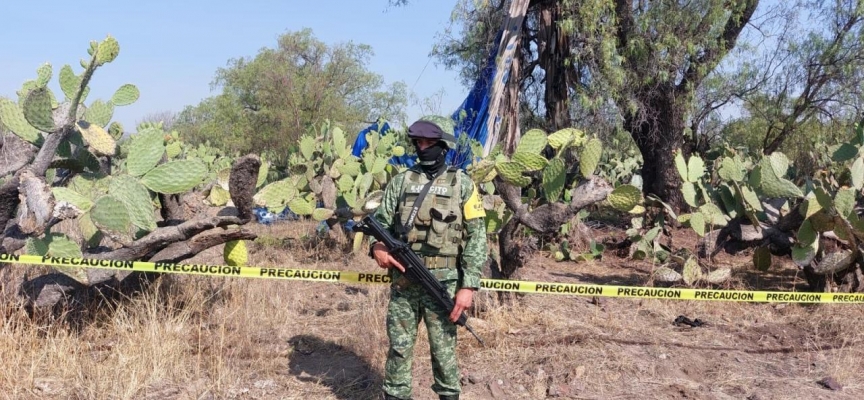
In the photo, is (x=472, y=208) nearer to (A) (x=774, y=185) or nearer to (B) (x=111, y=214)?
(B) (x=111, y=214)

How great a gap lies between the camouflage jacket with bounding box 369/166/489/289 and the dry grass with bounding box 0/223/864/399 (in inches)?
32.4

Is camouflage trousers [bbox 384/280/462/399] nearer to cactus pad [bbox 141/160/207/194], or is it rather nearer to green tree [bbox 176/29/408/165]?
cactus pad [bbox 141/160/207/194]

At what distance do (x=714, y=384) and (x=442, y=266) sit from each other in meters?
1.79

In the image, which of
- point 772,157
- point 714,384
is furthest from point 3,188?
point 772,157

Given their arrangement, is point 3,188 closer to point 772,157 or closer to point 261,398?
point 261,398

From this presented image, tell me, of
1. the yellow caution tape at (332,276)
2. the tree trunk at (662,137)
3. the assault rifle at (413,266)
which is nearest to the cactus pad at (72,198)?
the yellow caution tape at (332,276)

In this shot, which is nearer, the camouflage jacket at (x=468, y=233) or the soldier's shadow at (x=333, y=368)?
the camouflage jacket at (x=468, y=233)

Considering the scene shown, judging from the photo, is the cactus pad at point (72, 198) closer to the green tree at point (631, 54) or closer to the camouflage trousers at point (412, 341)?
the camouflage trousers at point (412, 341)

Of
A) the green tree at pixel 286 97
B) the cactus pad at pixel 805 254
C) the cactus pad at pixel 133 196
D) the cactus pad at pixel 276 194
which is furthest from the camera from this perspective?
the green tree at pixel 286 97

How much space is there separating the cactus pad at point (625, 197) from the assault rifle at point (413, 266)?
2.24m

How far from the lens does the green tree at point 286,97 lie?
79.0ft

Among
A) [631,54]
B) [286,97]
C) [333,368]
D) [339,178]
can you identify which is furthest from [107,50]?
[286,97]

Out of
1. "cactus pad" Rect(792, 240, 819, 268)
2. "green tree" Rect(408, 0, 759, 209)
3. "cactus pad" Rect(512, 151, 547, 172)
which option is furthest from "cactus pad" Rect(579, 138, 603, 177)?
"green tree" Rect(408, 0, 759, 209)

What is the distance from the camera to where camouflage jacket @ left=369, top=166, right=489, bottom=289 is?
3.35 metres
